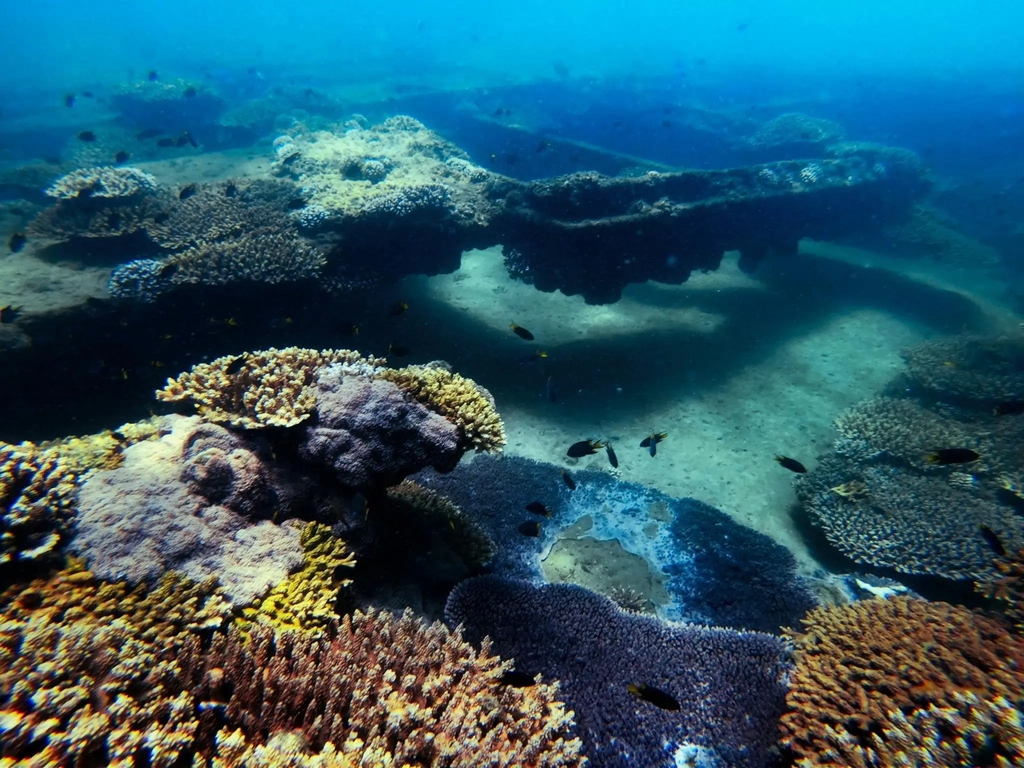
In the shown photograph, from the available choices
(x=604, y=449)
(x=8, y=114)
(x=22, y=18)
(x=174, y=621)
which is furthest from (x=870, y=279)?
(x=22, y=18)

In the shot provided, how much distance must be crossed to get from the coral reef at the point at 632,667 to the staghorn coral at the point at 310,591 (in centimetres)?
113

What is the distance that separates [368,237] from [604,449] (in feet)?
20.3

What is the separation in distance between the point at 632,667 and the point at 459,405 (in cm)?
271

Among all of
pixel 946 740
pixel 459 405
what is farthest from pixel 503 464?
pixel 946 740

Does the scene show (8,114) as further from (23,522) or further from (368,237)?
(23,522)

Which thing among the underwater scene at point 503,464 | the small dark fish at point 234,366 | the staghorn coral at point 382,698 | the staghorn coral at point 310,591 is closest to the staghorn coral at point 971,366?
the underwater scene at point 503,464

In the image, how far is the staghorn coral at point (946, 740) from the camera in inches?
113

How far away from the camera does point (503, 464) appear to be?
751 centimetres

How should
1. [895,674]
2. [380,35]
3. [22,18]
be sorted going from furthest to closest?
[22,18] → [380,35] → [895,674]

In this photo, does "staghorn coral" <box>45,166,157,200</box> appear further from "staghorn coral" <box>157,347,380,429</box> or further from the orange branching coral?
the orange branching coral

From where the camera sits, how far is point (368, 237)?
31.7 feet

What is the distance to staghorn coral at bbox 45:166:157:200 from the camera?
9859 mm

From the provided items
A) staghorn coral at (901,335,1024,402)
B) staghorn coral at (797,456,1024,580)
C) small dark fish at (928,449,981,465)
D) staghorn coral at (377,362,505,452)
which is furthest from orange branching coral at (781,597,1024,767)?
staghorn coral at (901,335,1024,402)

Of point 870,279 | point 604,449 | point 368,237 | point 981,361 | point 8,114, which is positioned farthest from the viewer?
point 8,114
